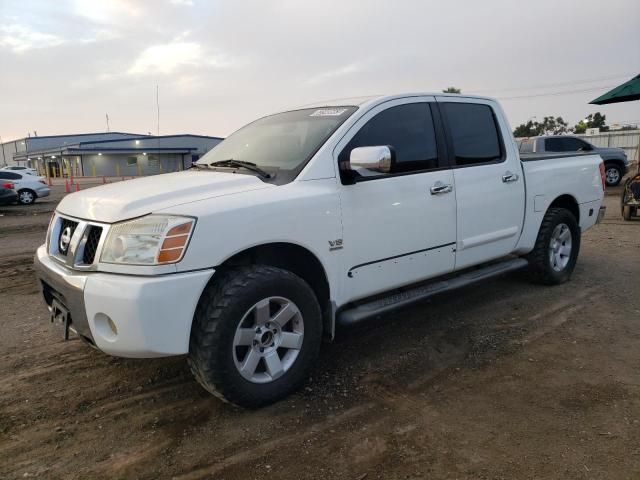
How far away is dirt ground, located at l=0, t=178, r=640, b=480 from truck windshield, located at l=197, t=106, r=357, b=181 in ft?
4.80

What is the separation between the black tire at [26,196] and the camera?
56.4ft

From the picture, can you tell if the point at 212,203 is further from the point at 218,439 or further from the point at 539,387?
the point at 539,387

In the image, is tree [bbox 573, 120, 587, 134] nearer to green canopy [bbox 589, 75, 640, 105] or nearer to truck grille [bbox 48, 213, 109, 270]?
green canopy [bbox 589, 75, 640, 105]

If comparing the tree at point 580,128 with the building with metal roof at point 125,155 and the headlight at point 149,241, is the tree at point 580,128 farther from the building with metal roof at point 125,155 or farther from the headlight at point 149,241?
the headlight at point 149,241

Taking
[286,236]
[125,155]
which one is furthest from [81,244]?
[125,155]

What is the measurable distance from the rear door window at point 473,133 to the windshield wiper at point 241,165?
1.66 m

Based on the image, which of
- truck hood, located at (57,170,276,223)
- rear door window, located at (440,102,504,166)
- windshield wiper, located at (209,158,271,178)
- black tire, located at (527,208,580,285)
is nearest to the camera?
truck hood, located at (57,170,276,223)

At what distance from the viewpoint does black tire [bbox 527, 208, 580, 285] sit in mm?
4852

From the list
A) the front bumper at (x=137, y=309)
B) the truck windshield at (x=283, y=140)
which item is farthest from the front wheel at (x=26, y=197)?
the front bumper at (x=137, y=309)

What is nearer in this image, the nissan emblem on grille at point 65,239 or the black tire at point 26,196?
the nissan emblem on grille at point 65,239

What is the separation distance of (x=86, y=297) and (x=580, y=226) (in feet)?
16.6

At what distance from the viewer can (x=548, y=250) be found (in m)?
4.95

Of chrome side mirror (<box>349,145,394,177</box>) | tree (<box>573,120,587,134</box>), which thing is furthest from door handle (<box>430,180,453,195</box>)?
tree (<box>573,120,587,134</box>)

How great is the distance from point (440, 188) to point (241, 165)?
4.87ft
